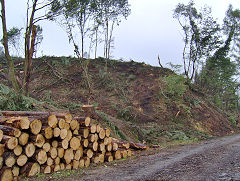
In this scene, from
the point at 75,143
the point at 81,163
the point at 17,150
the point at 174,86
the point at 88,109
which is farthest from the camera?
the point at 174,86

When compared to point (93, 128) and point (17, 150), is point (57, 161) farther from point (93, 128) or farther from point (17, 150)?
point (93, 128)

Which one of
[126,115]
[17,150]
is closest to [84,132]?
[17,150]

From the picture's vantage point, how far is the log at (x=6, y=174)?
4102 millimetres

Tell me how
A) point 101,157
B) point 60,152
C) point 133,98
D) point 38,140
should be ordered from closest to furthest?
point 38,140 < point 60,152 < point 101,157 < point 133,98

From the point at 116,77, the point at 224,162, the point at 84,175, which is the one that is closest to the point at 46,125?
the point at 84,175

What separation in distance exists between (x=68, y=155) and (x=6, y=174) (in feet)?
4.70

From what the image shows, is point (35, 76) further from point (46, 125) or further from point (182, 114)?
point (46, 125)

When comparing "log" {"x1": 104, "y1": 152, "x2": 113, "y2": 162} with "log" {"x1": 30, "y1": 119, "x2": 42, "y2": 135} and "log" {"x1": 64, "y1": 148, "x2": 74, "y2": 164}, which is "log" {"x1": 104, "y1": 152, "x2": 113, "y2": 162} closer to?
"log" {"x1": 64, "y1": 148, "x2": 74, "y2": 164}

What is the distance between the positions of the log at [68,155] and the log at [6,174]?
128 cm

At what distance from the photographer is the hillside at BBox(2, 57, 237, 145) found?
1165cm

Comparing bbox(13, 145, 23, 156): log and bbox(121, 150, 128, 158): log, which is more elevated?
bbox(13, 145, 23, 156): log

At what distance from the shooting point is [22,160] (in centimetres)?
447

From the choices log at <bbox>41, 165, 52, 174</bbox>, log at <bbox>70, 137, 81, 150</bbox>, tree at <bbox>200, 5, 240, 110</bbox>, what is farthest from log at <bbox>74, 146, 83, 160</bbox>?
tree at <bbox>200, 5, 240, 110</bbox>

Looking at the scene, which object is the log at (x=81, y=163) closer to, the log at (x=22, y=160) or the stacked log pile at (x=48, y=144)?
the stacked log pile at (x=48, y=144)
